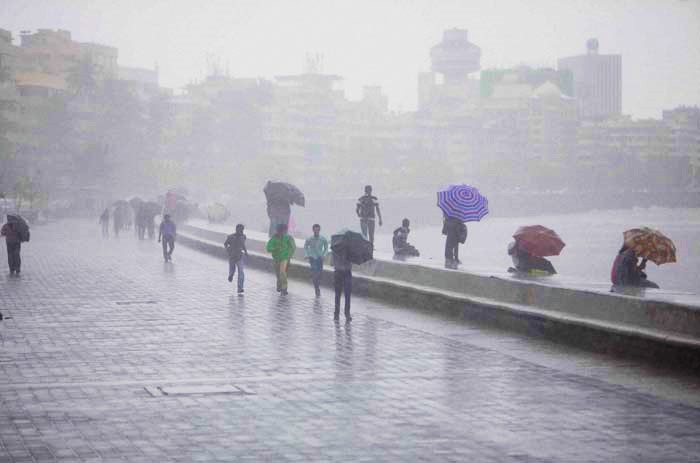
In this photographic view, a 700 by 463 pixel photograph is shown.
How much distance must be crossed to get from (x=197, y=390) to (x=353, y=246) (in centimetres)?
626

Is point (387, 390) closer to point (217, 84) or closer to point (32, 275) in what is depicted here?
point (32, 275)

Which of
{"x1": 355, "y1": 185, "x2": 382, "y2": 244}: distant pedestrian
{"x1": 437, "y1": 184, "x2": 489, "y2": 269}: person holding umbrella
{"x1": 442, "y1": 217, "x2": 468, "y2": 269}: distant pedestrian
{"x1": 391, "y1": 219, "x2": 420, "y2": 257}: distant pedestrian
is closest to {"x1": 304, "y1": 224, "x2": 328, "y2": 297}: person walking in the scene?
{"x1": 391, "y1": 219, "x2": 420, "y2": 257}: distant pedestrian

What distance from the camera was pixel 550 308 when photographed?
14.9m

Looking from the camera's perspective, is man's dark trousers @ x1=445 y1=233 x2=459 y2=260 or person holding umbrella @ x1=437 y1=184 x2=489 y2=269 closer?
person holding umbrella @ x1=437 y1=184 x2=489 y2=269

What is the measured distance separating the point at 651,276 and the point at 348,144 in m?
101

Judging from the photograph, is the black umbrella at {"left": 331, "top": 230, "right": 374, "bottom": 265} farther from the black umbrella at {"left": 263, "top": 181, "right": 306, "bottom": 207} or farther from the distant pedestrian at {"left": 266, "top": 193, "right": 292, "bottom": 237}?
the distant pedestrian at {"left": 266, "top": 193, "right": 292, "bottom": 237}

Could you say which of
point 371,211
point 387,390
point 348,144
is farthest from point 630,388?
point 348,144

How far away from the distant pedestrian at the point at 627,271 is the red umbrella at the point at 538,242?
2473 mm

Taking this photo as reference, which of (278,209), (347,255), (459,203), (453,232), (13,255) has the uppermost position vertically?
(459,203)

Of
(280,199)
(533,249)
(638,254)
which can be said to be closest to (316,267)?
(533,249)

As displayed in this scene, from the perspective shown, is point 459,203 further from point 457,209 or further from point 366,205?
point 366,205

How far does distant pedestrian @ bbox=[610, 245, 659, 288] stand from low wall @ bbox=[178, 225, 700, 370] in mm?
1722

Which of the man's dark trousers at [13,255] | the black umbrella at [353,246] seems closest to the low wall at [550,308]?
the black umbrella at [353,246]

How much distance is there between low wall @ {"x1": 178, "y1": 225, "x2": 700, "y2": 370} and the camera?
1212 cm
